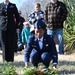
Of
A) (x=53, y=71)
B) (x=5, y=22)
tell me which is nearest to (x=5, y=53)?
(x=5, y=22)

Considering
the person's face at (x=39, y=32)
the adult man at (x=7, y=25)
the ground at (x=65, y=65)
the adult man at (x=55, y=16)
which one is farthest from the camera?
the adult man at (x=55, y=16)

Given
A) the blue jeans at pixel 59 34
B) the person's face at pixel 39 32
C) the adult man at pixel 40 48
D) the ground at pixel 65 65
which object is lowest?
the ground at pixel 65 65

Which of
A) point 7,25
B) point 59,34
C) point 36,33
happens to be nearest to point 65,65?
point 7,25

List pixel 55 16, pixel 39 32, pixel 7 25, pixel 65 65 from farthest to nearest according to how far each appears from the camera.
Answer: pixel 55 16 < pixel 7 25 < pixel 65 65 < pixel 39 32

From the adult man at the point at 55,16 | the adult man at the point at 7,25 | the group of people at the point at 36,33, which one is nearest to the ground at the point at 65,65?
the group of people at the point at 36,33

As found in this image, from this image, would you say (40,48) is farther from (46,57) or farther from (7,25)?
(7,25)

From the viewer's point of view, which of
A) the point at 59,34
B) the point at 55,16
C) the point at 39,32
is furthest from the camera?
the point at 59,34

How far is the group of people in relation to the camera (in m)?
6.66

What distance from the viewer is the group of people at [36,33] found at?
6.66 meters

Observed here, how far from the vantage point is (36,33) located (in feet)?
21.6

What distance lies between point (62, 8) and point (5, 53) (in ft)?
8.51

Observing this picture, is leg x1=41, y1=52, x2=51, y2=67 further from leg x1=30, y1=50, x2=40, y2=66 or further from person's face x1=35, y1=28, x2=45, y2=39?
person's face x1=35, y1=28, x2=45, y2=39

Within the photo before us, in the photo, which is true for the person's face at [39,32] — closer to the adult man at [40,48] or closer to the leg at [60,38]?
the adult man at [40,48]

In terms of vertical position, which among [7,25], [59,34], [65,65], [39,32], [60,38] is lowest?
[65,65]
